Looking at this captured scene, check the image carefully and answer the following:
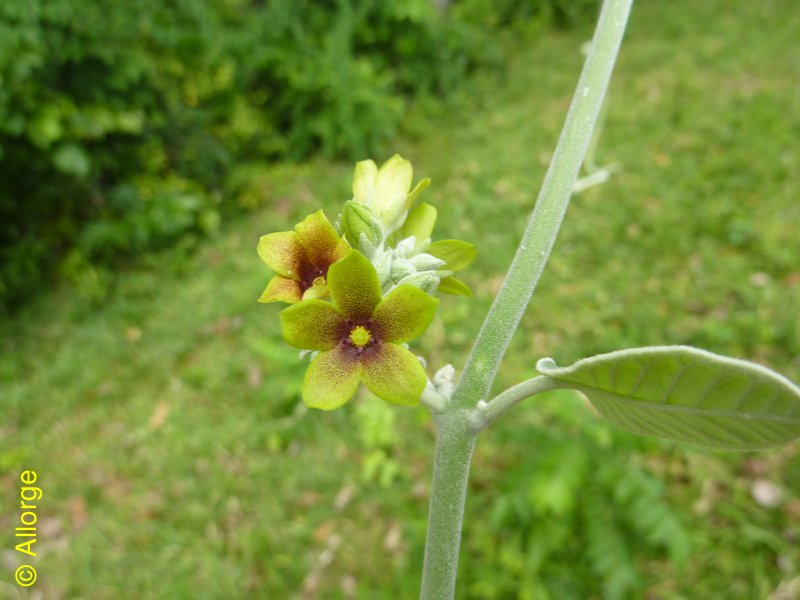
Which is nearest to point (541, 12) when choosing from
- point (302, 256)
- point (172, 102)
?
point (172, 102)

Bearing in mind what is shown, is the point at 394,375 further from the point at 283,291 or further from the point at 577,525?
the point at 577,525

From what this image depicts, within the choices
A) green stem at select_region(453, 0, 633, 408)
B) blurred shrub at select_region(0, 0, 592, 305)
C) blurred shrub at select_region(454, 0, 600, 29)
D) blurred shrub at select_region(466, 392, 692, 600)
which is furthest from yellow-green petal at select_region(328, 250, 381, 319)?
blurred shrub at select_region(454, 0, 600, 29)

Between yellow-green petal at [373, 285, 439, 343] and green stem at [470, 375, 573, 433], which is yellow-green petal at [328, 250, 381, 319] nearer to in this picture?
yellow-green petal at [373, 285, 439, 343]

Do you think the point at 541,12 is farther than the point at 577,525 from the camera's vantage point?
Yes

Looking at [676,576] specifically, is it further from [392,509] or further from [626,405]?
[626,405]

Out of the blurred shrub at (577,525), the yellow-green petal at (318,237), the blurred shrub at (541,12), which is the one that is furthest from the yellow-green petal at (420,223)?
the blurred shrub at (541,12)

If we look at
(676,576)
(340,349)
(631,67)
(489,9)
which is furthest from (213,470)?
(489,9)
